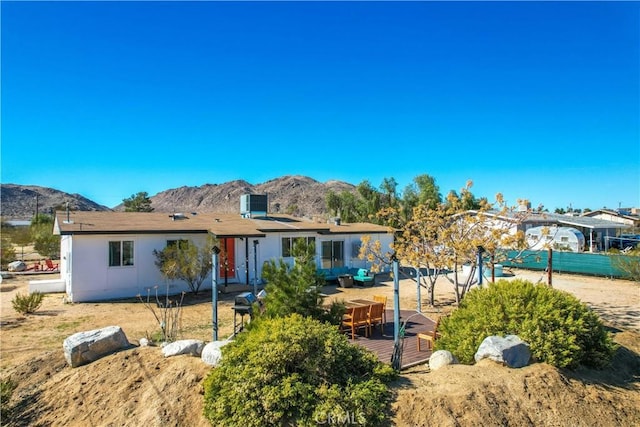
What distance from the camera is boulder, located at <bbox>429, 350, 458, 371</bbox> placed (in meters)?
6.15

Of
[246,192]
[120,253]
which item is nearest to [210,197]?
[246,192]

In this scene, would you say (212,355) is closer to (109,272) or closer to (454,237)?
(454,237)

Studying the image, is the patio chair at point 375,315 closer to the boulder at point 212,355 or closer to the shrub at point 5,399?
the boulder at point 212,355

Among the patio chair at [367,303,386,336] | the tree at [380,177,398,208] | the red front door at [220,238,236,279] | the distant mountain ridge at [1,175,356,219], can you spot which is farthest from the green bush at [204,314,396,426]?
the distant mountain ridge at [1,175,356,219]

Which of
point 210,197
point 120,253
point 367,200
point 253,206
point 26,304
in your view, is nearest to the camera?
point 26,304

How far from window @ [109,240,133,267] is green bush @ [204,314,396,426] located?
13.1 metres

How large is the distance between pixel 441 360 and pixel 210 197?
99797mm

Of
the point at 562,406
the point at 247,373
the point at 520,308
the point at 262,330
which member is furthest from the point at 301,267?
the point at 562,406

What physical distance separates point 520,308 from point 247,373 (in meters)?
4.55

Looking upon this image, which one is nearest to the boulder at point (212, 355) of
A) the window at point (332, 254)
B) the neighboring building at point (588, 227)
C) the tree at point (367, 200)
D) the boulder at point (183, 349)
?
the boulder at point (183, 349)

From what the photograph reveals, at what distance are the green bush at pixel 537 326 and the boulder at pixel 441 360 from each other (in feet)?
0.93

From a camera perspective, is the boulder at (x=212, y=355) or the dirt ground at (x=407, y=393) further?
the boulder at (x=212, y=355)

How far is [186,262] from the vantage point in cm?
1650

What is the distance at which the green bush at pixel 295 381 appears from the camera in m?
4.37
